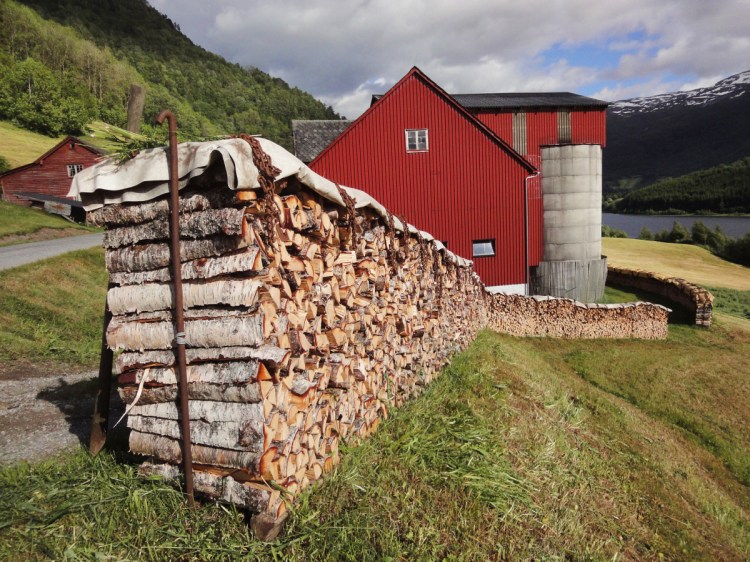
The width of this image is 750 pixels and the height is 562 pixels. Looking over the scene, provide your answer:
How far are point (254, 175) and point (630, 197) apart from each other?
16675 cm

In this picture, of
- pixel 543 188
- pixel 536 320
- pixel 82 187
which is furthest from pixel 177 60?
pixel 82 187

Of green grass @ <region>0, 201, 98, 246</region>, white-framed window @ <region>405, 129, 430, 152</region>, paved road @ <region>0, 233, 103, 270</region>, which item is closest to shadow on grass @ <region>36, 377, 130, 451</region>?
paved road @ <region>0, 233, 103, 270</region>

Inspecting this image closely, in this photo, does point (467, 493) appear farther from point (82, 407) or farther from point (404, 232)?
point (82, 407)

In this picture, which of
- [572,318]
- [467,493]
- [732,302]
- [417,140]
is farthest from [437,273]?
[732,302]

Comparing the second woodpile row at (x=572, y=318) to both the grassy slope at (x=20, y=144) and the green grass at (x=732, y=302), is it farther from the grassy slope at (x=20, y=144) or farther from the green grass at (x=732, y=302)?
the grassy slope at (x=20, y=144)

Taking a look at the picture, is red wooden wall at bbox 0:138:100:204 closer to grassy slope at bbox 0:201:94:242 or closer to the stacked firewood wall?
grassy slope at bbox 0:201:94:242

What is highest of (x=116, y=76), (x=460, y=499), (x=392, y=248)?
(x=116, y=76)

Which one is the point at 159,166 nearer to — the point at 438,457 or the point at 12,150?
the point at 438,457

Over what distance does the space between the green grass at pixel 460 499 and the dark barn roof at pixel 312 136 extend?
625 inches

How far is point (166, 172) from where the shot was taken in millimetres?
3207

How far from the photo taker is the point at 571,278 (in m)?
23.1

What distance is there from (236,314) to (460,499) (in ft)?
7.90

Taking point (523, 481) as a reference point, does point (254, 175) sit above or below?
above

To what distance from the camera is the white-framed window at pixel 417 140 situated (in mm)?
18797
